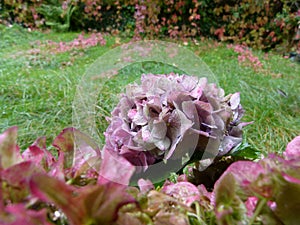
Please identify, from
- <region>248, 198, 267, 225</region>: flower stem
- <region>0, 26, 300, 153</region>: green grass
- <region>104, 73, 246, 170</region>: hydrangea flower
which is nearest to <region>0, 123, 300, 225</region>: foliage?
<region>248, 198, 267, 225</region>: flower stem

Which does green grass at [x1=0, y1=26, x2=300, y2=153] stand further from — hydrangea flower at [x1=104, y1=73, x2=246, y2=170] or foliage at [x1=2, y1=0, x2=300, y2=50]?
foliage at [x1=2, y1=0, x2=300, y2=50]

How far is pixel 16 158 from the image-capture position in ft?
0.69

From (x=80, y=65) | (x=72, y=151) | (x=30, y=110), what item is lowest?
(x=80, y=65)

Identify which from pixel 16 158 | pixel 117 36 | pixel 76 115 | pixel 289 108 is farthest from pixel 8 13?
pixel 16 158

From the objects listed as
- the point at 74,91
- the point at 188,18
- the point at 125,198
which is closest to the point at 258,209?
the point at 125,198

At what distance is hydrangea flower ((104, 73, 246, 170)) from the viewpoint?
1.62ft

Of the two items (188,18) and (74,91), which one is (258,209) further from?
(188,18)

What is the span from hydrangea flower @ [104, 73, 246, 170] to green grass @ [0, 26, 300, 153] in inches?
39.0

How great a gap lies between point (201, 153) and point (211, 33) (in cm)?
545

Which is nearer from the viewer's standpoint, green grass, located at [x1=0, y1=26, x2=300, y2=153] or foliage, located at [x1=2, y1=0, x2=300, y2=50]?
green grass, located at [x1=0, y1=26, x2=300, y2=153]

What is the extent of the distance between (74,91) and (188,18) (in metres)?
3.65

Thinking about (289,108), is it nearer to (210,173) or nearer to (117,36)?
(210,173)

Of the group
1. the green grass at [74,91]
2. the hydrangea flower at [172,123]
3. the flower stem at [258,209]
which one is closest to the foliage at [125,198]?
the flower stem at [258,209]

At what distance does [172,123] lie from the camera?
0.51m
